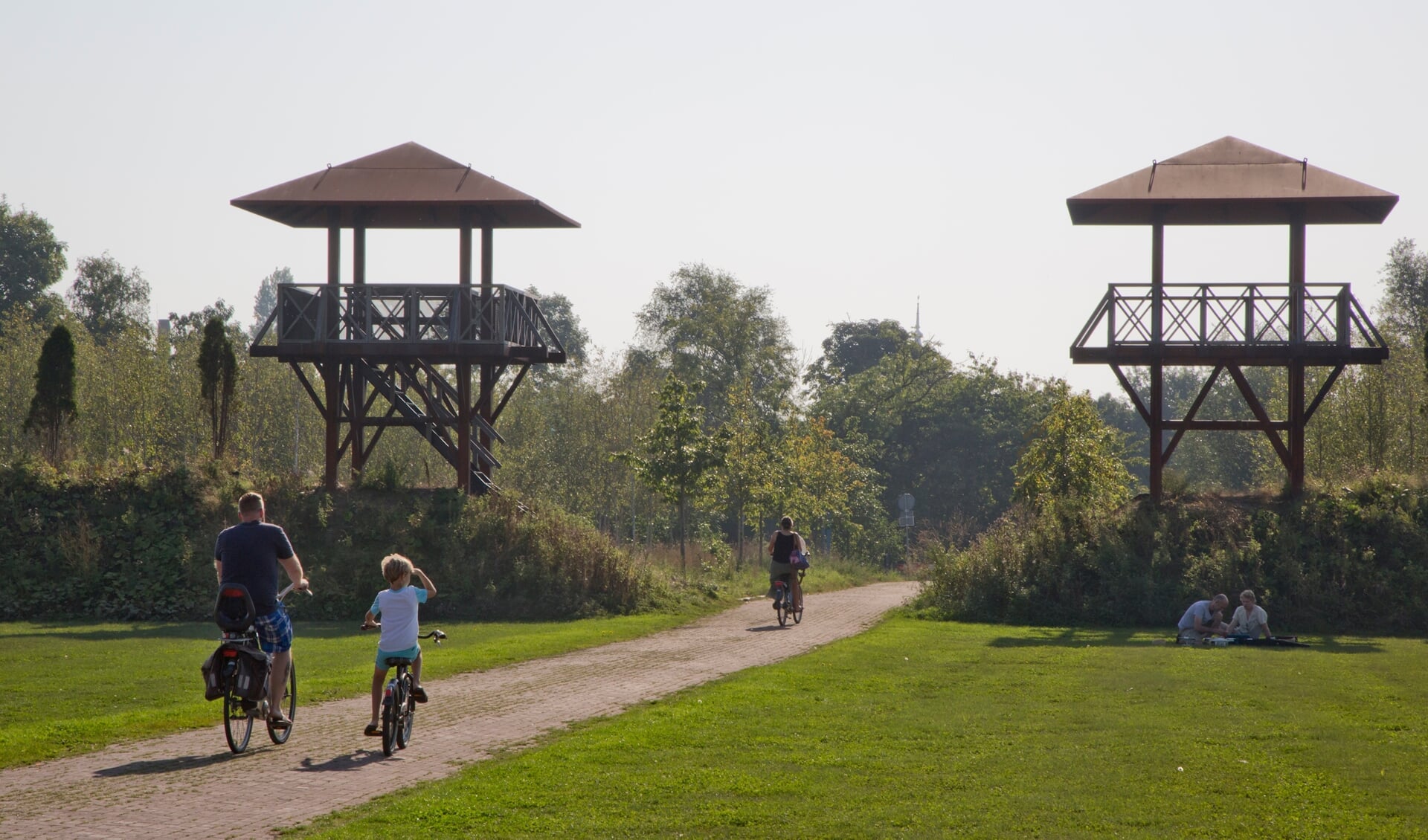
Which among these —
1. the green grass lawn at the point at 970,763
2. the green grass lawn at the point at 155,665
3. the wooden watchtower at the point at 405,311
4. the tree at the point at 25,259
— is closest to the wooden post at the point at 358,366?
the wooden watchtower at the point at 405,311

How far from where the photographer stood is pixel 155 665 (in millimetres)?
17359

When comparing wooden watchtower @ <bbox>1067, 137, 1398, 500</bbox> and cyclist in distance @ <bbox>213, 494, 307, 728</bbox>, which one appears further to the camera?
wooden watchtower @ <bbox>1067, 137, 1398, 500</bbox>

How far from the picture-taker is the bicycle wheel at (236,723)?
1099cm

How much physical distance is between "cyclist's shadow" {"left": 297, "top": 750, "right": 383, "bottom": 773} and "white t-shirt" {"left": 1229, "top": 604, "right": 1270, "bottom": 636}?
15.0 m

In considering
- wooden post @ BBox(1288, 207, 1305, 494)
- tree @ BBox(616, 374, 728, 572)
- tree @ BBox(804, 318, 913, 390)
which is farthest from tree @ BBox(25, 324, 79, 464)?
tree @ BBox(804, 318, 913, 390)

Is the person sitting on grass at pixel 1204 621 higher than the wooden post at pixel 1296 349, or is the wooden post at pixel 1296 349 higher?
the wooden post at pixel 1296 349

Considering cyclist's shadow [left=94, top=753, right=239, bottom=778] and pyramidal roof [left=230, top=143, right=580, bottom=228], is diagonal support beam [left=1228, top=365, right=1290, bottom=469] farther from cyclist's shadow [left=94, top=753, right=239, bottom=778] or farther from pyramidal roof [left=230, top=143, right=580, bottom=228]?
cyclist's shadow [left=94, top=753, right=239, bottom=778]

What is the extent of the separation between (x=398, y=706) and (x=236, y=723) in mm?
1326

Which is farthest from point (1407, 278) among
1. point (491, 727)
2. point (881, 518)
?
point (491, 727)

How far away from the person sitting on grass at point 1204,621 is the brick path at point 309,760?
285 inches

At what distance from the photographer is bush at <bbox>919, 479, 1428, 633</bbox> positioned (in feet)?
81.4

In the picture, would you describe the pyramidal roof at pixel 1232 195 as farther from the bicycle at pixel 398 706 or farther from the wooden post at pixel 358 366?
the bicycle at pixel 398 706

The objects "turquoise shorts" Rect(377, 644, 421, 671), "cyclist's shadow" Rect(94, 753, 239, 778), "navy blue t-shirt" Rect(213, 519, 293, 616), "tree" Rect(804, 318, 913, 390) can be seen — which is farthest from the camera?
"tree" Rect(804, 318, 913, 390)

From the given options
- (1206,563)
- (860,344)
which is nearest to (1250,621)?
(1206,563)
